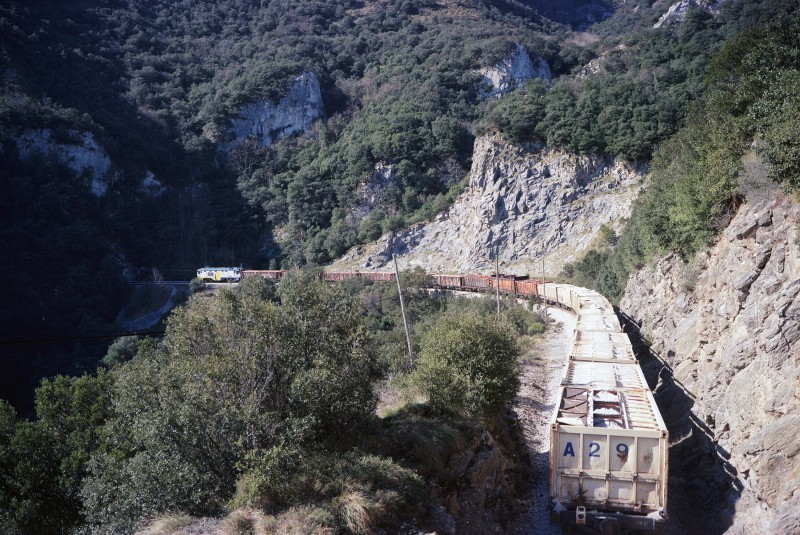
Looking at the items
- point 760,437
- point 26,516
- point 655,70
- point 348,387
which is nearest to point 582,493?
point 760,437

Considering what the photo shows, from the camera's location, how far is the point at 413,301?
44.3 metres

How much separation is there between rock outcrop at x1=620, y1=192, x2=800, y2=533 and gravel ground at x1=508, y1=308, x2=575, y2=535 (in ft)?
10.7

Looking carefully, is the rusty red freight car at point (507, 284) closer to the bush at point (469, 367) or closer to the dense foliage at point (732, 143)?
the dense foliage at point (732, 143)

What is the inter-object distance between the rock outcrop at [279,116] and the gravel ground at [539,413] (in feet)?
196

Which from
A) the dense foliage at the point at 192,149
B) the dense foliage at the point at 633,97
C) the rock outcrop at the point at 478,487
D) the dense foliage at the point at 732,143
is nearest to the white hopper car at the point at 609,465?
the rock outcrop at the point at 478,487

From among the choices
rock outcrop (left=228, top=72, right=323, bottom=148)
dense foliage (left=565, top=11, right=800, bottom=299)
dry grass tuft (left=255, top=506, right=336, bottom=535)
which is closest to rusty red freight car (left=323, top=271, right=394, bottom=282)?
dense foliage (left=565, top=11, right=800, bottom=299)

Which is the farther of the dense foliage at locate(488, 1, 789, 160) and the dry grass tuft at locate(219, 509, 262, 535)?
the dense foliage at locate(488, 1, 789, 160)

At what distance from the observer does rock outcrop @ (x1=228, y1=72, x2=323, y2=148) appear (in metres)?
79.8

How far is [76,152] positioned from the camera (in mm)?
60625

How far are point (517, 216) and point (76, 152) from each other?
49568 mm

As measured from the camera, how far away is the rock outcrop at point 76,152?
2303 inches

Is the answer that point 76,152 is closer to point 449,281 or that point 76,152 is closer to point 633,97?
point 449,281

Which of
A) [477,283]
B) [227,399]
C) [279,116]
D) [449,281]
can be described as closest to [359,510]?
[227,399]

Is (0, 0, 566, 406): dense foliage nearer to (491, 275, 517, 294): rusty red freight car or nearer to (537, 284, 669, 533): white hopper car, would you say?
(491, 275, 517, 294): rusty red freight car
